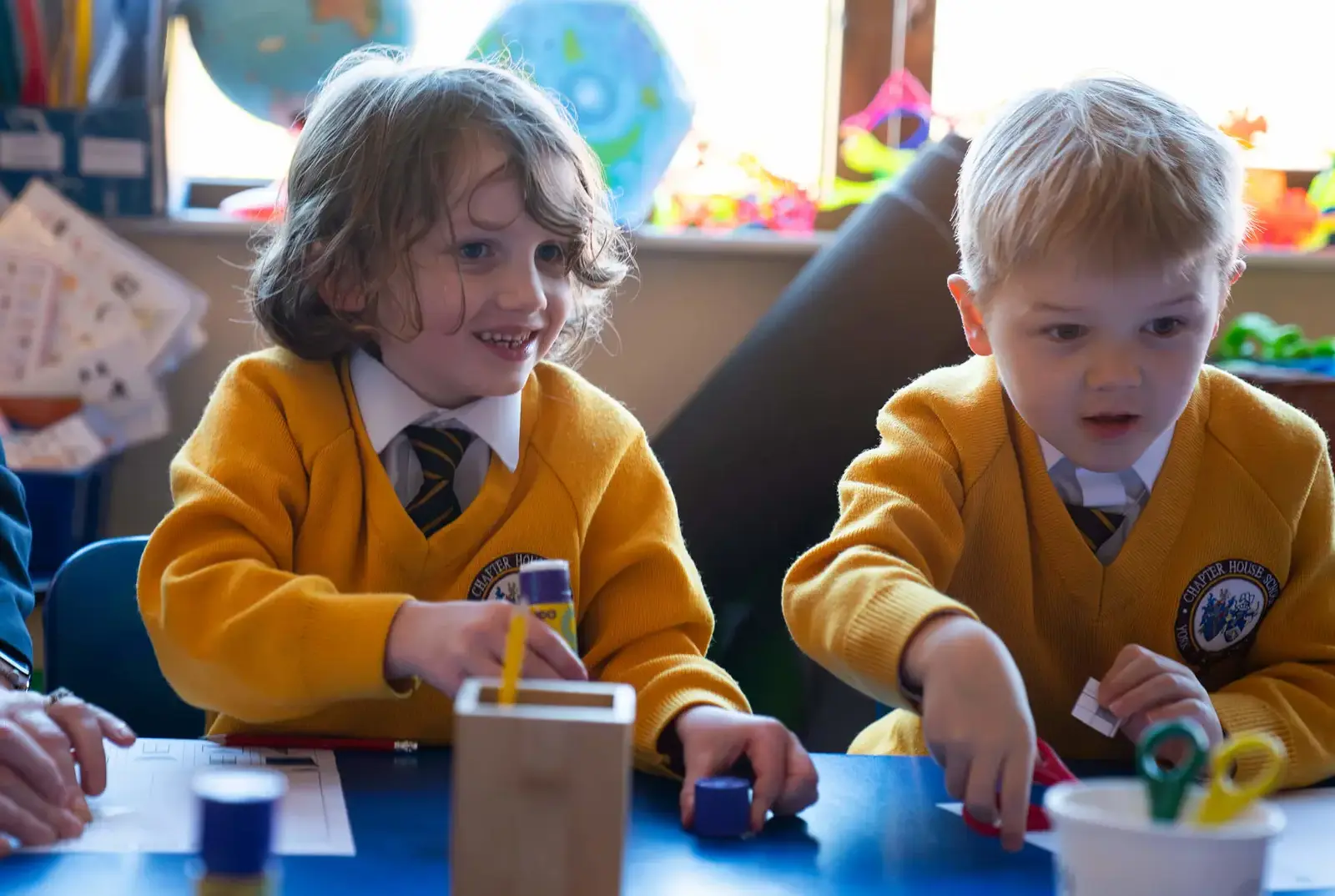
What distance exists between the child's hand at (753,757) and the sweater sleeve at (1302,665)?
0.32m

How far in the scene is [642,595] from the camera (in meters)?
1.14

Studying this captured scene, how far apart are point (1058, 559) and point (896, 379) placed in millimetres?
966

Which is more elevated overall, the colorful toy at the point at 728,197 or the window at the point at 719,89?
the window at the point at 719,89

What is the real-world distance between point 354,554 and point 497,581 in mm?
113

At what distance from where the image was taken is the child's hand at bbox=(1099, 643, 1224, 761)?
95 cm

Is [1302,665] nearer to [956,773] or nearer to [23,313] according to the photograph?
[956,773]

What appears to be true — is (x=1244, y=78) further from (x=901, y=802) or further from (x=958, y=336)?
Answer: (x=901, y=802)

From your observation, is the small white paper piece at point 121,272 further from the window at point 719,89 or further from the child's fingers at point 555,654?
the child's fingers at point 555,654

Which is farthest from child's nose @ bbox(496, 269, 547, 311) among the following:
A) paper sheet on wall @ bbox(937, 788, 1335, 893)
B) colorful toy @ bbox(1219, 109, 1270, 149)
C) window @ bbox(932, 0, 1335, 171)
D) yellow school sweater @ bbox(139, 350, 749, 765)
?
colorful toy @ bbox(1219, 109, 1270, 149)

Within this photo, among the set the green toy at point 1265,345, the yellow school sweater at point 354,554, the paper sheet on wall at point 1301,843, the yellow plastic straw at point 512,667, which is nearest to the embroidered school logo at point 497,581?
the yellow school sweater at point 354,554

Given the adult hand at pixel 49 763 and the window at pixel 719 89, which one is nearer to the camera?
the adult hand at pixel 49 763

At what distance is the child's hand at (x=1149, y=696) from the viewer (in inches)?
37.3

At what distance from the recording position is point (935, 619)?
897 millimetres

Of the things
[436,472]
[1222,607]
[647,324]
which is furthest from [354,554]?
[647,324]
